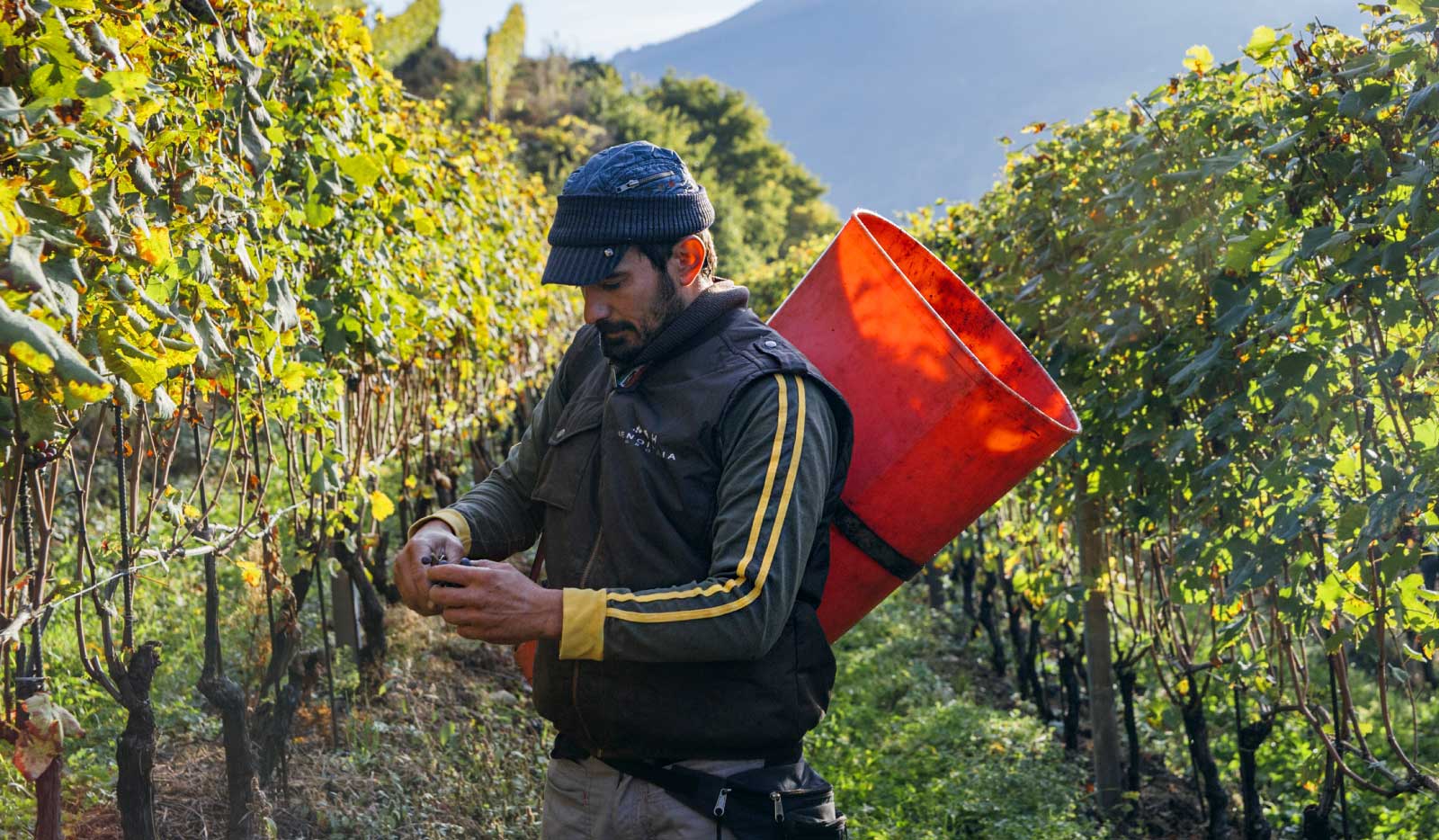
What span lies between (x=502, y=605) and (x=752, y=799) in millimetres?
477

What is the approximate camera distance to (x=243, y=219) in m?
2.99

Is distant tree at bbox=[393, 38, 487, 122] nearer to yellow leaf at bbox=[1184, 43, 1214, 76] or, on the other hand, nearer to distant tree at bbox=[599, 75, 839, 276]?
distant tree at bbox=[599, 75, 839, 276]

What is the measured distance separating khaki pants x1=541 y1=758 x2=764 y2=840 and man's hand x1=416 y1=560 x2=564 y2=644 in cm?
33

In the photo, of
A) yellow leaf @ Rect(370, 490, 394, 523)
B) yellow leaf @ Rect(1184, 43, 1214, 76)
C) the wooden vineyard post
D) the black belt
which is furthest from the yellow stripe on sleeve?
the wooden vineyard post

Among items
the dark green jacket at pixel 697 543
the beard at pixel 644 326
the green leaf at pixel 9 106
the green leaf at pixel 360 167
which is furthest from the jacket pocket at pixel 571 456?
the green leaf at pixel 360 167

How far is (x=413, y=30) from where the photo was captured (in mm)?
33875

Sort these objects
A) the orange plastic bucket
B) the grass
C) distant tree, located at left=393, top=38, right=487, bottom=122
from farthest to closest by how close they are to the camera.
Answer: distant tree, located at left=393, top=38, right=487, bottom=122
the grass
the orange plastic bucket

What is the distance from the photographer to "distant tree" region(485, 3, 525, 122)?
33031 mm

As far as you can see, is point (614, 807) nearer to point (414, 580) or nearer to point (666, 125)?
point (414, 580)

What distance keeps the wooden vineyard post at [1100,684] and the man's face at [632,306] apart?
3.37 meters

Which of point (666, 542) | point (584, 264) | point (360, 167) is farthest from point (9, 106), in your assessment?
point (360, 167)

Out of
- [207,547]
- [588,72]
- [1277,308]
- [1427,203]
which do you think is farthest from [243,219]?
[588,72]

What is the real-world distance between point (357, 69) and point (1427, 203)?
2.94 m

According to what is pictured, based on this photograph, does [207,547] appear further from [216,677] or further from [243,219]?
[243,219]
